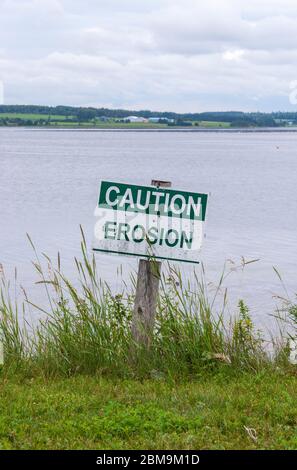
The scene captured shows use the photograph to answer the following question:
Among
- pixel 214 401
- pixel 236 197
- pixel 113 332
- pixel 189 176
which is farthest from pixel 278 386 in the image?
pixel 189 176

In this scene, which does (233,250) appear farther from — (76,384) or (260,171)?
(260,171)

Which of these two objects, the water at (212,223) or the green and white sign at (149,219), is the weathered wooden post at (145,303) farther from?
the water at (212,223)

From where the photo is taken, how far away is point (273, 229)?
28.7 metres

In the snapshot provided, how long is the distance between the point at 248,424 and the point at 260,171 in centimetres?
6620

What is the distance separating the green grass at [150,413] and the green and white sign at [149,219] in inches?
45.9

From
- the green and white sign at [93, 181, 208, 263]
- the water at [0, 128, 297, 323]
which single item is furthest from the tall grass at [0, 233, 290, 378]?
the water at [0, 128, 297, 323]

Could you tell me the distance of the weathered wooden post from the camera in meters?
7.53

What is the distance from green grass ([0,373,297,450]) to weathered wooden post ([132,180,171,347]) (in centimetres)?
52

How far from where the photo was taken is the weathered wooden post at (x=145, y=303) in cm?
753

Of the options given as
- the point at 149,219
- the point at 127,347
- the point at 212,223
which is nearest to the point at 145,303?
the point at 127,347

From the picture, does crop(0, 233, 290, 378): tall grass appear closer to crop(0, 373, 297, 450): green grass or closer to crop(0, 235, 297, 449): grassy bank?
crop(0, 235, 297, 449): grassy bank

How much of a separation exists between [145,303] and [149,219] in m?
0.83

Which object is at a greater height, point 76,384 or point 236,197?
point 76,384

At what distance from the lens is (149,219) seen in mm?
7238
